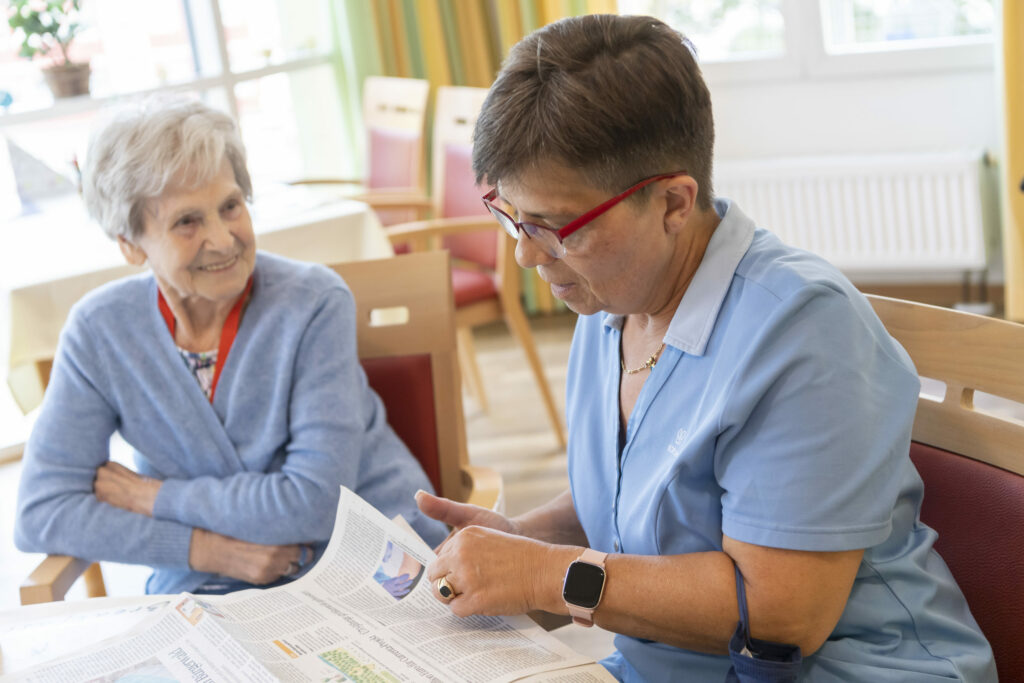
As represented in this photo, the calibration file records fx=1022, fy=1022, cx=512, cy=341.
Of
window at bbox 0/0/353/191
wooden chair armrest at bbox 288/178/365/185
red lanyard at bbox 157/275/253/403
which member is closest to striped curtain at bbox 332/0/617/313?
window at bbox 0/0/353/191

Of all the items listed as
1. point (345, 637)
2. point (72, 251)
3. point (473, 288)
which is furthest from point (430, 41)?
point (345, 637)

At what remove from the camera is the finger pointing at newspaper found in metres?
1.04

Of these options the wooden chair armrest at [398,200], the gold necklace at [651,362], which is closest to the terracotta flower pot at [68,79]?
the wooden chair armrest at [398,200]

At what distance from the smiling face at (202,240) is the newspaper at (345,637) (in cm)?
56

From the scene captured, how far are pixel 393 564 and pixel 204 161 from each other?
76 centimetres

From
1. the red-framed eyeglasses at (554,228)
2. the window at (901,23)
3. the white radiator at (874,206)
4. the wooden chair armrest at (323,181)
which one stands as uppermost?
the window at (901,23)

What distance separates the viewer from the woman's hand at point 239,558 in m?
1.49

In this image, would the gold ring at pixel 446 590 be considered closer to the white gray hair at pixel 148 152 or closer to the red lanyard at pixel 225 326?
the red lanyard at pixel 225 326

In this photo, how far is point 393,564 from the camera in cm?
114

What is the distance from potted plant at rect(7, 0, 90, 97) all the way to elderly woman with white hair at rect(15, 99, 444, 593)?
223 cm

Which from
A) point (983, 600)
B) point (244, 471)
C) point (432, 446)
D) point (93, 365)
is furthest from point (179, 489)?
point (983, 600)

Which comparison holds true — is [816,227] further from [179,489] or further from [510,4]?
[179,489]

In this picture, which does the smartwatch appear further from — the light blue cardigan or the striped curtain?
the striped curtain

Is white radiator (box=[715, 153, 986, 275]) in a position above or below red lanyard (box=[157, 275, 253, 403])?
below
